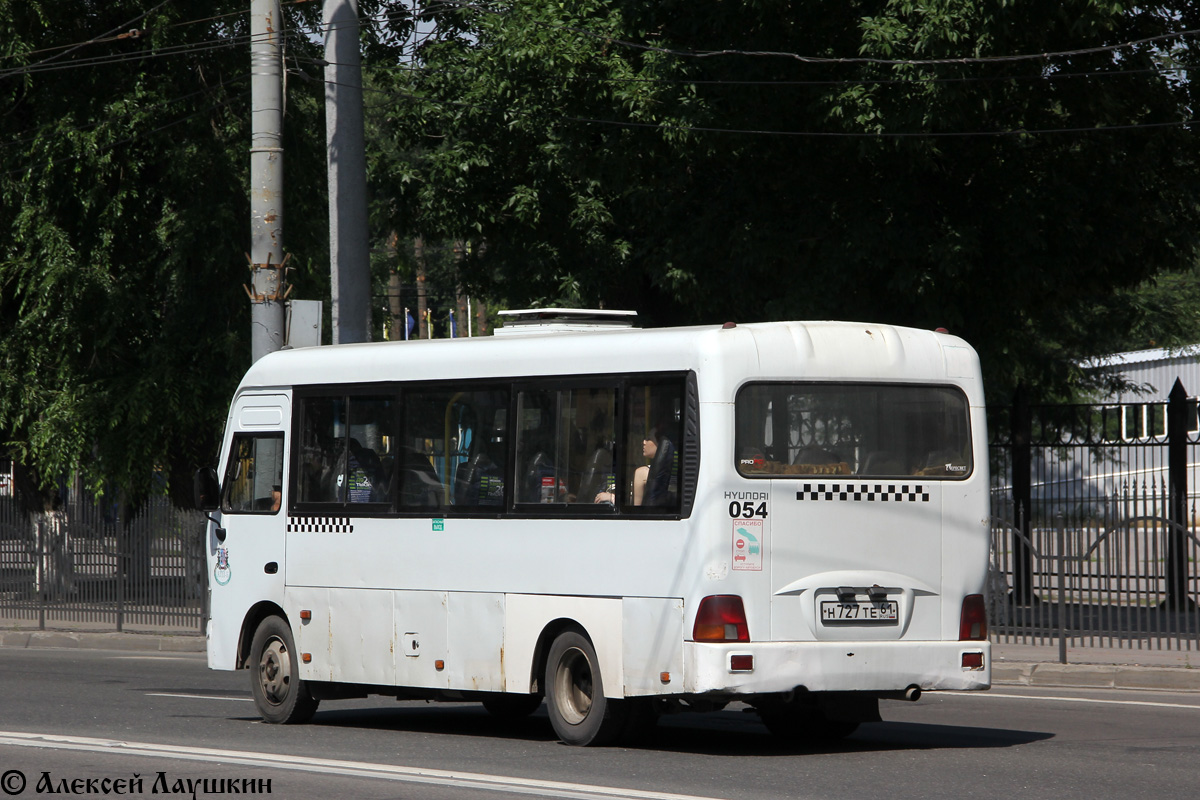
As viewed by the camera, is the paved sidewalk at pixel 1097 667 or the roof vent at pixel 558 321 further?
the paved sidewalk at pixel 1097 667

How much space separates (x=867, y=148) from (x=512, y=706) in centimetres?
771

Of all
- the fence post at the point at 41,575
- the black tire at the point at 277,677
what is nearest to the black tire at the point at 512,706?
the black tire at the point at 277,677

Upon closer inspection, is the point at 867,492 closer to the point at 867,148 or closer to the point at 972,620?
the point at 972,620

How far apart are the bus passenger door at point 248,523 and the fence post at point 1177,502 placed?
28.7 ft

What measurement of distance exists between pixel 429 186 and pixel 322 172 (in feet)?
13.0

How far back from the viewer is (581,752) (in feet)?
33.9

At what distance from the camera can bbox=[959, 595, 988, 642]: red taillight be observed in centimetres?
1053

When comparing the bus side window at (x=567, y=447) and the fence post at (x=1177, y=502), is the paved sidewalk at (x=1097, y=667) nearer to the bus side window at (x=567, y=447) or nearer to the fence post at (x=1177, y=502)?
the fence post at (x=1177, y=502)

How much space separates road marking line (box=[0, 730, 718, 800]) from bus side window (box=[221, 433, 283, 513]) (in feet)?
8.55

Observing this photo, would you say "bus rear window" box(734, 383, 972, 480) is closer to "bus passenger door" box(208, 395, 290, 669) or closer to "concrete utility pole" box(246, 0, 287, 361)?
"bus passenger door" box(208, 395, 290, 669)

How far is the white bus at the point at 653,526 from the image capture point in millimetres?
10047

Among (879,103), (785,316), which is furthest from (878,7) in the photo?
(785,316)

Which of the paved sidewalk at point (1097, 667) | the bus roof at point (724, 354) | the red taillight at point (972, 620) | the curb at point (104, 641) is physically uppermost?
the bus roof at point (724, 354)

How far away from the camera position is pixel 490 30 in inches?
789
